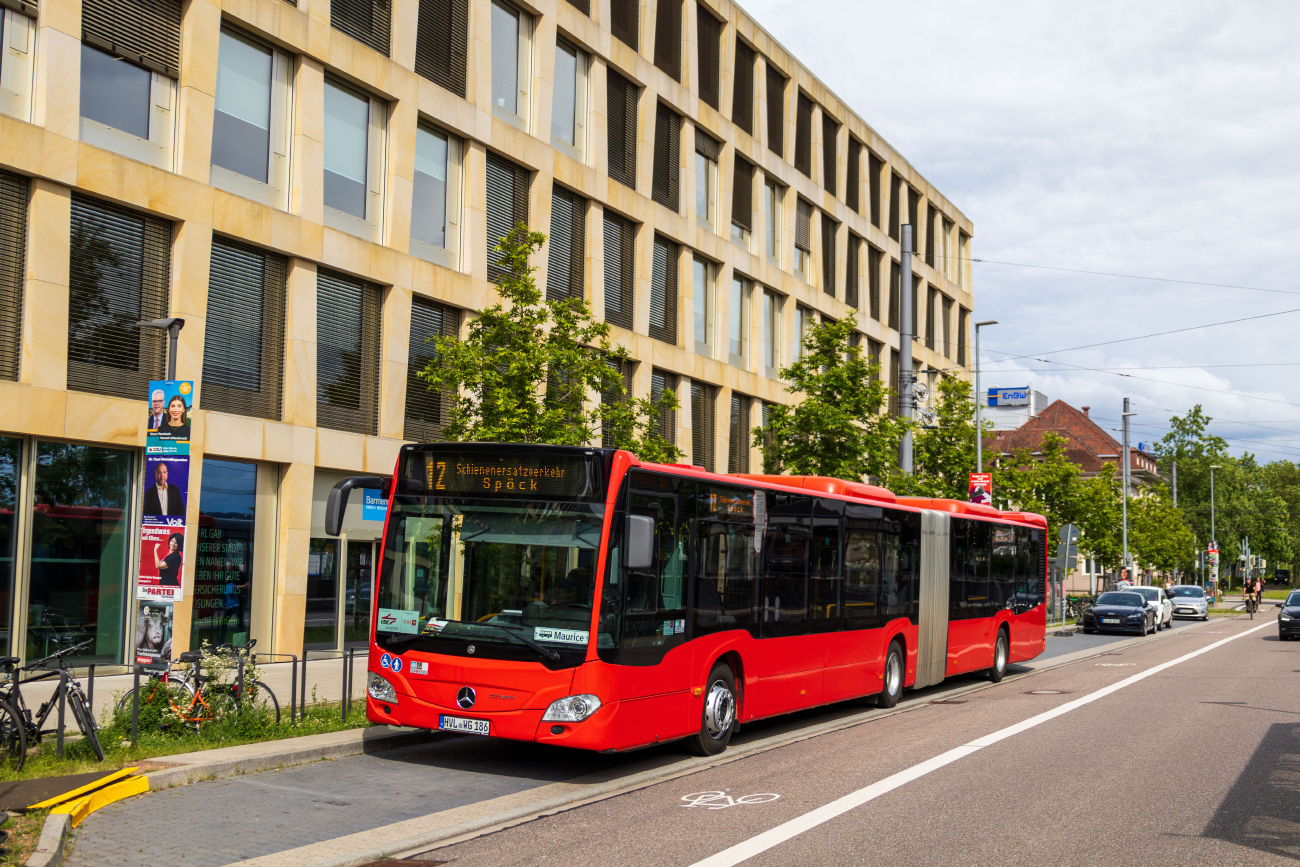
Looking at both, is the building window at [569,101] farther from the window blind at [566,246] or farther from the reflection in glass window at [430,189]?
the reflection in glass window at [430,189]

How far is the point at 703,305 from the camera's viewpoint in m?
33.4

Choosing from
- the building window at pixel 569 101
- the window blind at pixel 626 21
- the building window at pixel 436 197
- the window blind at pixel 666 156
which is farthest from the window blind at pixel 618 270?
the building window at pixel 436 197

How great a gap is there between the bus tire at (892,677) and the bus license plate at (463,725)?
288 inches

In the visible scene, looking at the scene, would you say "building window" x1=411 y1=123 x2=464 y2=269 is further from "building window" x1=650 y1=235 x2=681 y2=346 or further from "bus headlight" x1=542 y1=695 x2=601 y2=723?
"bus headlight" x1=542 y1=695 x2=601 y2=723

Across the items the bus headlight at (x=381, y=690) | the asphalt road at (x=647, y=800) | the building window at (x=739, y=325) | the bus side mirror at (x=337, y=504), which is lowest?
the asphalt road at (x=647, y=800)

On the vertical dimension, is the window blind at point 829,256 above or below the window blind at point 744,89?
below

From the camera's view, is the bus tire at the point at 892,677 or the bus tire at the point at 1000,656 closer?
the bus tire at the point at 892,677

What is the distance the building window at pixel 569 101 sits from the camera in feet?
89.0

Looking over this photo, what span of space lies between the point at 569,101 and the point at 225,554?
13.7 m

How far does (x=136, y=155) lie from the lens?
1789 centimetres

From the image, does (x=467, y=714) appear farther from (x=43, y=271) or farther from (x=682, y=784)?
(x=43, y=271)

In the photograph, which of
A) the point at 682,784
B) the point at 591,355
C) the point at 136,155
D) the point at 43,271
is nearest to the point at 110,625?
the point at 43,271

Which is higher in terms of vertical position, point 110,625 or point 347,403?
point 347,403

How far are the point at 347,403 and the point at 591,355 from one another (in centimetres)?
525
